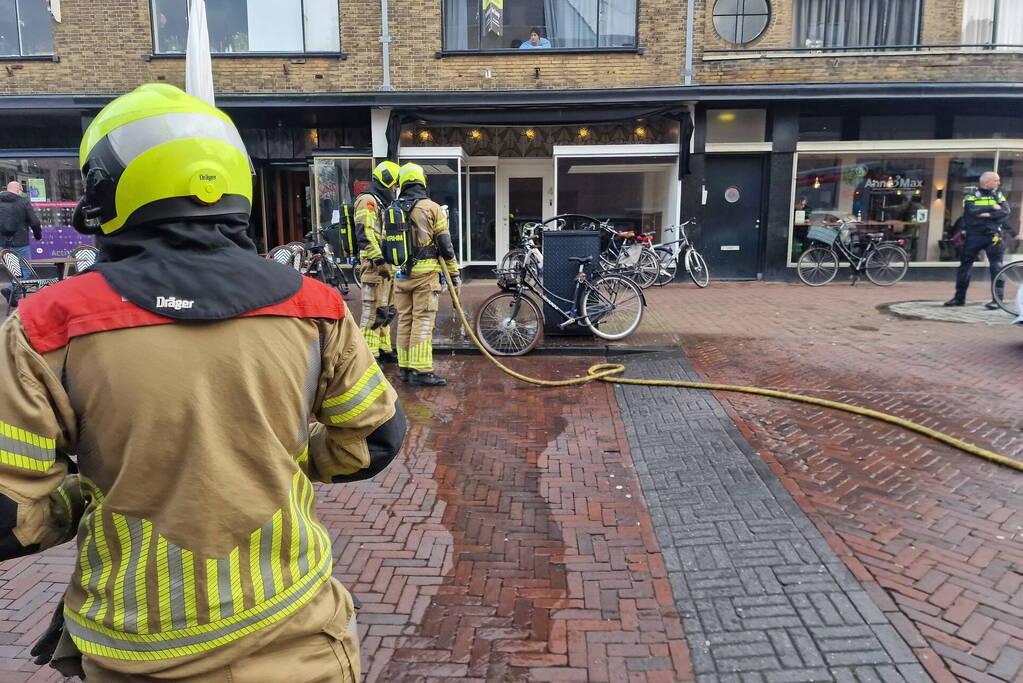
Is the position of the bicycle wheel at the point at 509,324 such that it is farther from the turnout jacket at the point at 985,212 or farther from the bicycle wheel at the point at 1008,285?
the turnout jacket at the point at 985,212

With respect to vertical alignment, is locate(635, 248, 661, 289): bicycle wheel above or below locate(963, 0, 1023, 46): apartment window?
below

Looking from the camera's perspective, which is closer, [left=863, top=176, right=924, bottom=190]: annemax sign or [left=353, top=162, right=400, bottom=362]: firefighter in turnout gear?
[left=353, top=162, right=400, bottom=362]: firefighter in turnout gear

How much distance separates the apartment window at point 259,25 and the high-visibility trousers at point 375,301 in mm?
8248

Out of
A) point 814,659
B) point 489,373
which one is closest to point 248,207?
point 814,659

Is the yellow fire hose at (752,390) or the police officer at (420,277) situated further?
the police officer at (420,277)

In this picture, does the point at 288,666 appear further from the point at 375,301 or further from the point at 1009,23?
the point at 1009,23

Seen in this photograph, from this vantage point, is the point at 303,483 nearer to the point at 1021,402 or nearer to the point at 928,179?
the point at 1021,402

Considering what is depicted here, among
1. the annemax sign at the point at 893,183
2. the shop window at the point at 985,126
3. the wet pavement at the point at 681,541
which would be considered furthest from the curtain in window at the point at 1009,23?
the wet pavement at the point at 681,541

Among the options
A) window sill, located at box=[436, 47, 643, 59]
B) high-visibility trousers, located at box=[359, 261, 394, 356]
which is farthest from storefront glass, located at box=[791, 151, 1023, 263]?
high-visibility trousers, located at box=[359, 261, 394, 356]

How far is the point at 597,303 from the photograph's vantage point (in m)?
8.50

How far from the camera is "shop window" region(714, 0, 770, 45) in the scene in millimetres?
14109

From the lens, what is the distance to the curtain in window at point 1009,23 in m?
14.0

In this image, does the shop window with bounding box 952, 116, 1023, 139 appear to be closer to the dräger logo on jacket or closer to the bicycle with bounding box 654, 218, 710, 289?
the bicycle with bounding box 654, 218, 710, 289

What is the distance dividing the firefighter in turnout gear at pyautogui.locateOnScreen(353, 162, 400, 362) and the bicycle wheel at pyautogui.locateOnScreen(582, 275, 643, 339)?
225 centimetres
